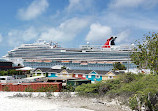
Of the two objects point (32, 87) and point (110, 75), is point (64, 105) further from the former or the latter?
point (110, 75)

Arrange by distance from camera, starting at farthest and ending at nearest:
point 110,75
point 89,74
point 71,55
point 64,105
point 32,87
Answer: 1. point 71,55
2. point 89,74
3. point 110,75
4. point 32,87
5. point 64,105

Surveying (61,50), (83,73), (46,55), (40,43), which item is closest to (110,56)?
(61,50)

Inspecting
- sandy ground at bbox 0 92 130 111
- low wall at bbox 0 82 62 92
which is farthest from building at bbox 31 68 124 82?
sandy ground at bbox 0 92 130 111

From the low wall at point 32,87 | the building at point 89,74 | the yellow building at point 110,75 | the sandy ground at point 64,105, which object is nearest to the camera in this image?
the sandy ground at point 64,105

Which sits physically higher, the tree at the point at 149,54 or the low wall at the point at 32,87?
the tree at the point at 149,54

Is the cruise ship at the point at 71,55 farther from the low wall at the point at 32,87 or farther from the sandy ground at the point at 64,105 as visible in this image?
the sandy ground at the point at 64,105

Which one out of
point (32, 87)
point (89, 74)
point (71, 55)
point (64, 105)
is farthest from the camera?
point (71, 55)

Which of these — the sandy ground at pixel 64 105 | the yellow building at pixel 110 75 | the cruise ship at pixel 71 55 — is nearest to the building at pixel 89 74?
the yellow building at pixel 110 75

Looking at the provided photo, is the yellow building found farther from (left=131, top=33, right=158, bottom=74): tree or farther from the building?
(left=131, top=33, right=158, bottom=74): tree

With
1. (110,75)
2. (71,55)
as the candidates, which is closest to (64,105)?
(110,75)
